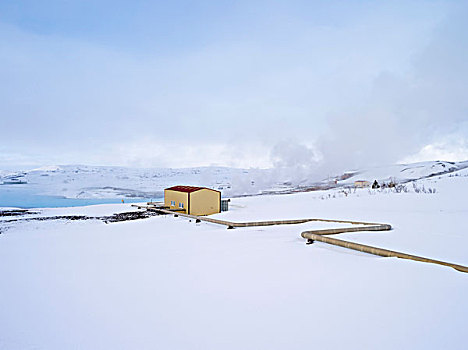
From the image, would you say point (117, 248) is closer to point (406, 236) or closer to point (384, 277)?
point (384, 277)

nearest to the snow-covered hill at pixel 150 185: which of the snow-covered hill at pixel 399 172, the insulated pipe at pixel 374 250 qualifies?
the snow-covered hill at pixel 399 172

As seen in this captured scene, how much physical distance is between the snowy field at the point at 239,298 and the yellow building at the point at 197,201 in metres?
8.97

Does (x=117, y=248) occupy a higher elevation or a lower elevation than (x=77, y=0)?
lower

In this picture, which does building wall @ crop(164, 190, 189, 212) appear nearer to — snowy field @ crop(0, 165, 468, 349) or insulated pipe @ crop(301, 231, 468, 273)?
snowy field @ crop(0, 165, 468, 349)

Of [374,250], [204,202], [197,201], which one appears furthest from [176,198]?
[374,250]

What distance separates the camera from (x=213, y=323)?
1688 mm

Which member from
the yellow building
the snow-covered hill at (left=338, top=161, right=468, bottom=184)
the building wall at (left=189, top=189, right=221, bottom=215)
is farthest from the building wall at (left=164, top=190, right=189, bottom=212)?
the snow-covered hill at (left=338, top=161, right=468, bottom=184)

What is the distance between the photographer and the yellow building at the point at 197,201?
12477mm

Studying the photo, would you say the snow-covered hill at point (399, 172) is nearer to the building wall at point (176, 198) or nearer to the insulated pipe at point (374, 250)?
the building wall at point (176, 198)

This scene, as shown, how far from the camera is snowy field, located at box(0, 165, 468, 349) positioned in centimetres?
154

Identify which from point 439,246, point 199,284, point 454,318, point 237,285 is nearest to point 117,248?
point 199,284

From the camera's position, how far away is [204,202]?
12.8 m

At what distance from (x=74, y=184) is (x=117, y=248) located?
36591 millimetres

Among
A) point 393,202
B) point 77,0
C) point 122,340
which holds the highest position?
point 77,0
